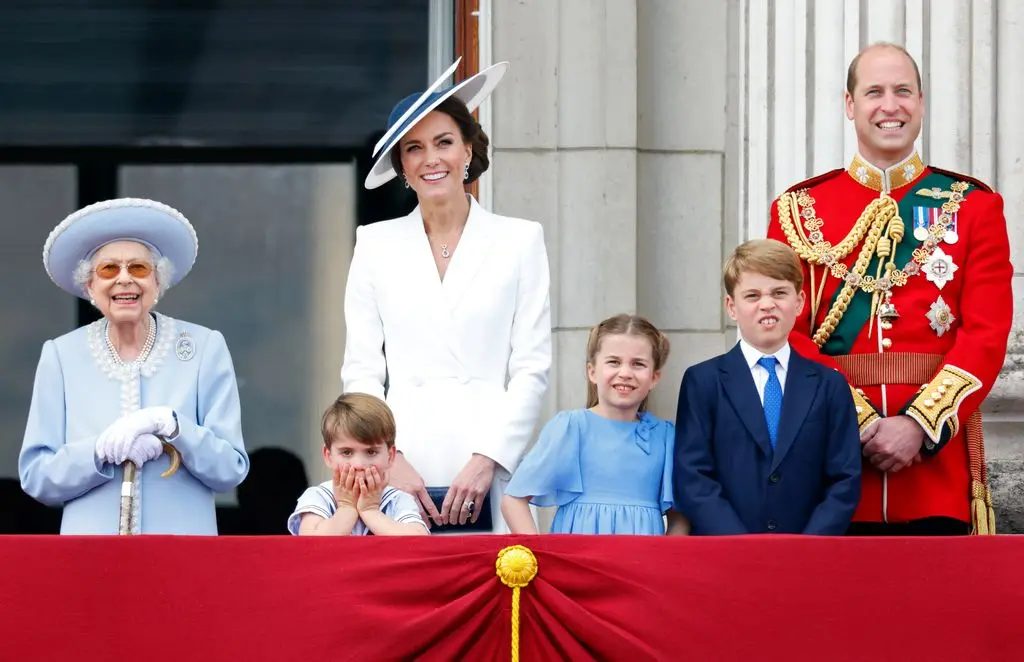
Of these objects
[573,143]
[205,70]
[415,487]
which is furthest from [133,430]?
[205,70]

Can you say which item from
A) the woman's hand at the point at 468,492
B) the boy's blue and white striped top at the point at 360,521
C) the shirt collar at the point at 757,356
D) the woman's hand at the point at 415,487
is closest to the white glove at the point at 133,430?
the boy's blue and white striped top at the point at 360,521

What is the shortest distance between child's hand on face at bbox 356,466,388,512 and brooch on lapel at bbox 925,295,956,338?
4.66 feet

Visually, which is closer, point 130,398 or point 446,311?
point 130,398

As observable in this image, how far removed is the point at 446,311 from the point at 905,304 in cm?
116

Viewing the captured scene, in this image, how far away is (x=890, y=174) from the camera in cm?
494

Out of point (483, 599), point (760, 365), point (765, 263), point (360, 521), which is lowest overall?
point (483, 599)

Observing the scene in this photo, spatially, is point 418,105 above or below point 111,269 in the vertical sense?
above

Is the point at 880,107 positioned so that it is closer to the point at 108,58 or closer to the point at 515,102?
the point at 515,102

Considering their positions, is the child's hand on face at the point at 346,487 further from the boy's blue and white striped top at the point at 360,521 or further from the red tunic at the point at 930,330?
the red tunic at the point at 930,330

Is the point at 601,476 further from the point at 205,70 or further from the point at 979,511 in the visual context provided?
the point at 205,70

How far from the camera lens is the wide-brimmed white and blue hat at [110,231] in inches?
185

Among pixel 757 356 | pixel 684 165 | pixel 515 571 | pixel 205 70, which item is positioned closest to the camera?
pixel 515 571

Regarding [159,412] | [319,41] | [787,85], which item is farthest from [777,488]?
[319,41]

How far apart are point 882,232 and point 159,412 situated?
6.06 ft
